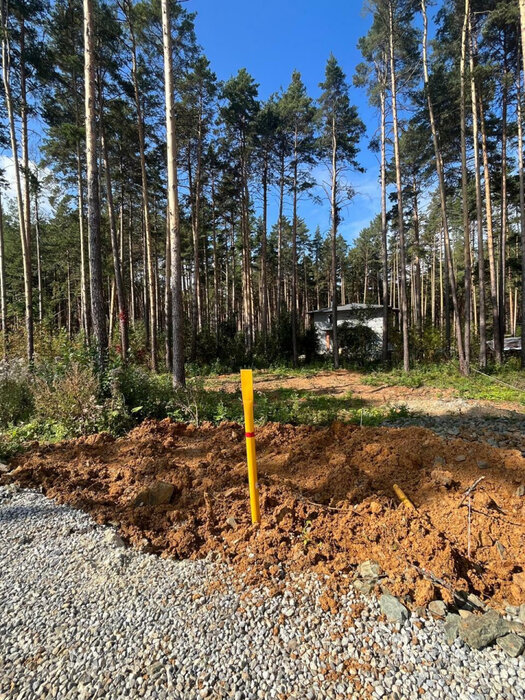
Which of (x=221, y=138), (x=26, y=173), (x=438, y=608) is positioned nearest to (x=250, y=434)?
(x=438, y=608)

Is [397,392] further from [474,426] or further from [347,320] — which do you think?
[347,320]

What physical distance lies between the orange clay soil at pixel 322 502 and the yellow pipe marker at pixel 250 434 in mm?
176

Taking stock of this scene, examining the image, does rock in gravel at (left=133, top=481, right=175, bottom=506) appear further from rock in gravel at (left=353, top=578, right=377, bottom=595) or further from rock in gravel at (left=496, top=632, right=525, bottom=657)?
rock in gravel at (left=496, top=632, right=525, bottom=657)

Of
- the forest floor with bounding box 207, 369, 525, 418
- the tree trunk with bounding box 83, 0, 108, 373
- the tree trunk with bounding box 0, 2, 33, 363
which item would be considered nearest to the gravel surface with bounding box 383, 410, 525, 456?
the forest floor with bounding box 207, 369, 525, 418

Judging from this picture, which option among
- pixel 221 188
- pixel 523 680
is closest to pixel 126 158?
pixel 221 188

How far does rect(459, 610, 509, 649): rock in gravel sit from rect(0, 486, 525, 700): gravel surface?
49 mm

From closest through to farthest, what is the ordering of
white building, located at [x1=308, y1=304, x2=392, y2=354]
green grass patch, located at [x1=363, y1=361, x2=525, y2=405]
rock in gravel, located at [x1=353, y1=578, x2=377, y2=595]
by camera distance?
rock in gravel, located at [x1=353, y1=578, x2=377, y2=595], green grass patch, located at [x1=363, y1=361, x2=525, y2=405], white building, located at [x1=308, y1=304, x2=392, y2=354]

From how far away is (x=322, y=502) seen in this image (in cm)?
309

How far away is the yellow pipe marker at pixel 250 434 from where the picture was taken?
259cm

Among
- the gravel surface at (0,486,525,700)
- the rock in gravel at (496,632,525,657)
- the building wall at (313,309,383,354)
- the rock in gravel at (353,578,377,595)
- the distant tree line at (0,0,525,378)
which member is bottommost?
the gravel surface at (0,486,525,700)

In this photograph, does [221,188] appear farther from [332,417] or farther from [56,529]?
[56,529]

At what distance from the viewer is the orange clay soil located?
2.31m

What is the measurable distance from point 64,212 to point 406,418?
27.4 metres

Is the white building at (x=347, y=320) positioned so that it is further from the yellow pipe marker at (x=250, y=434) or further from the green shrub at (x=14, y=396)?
the yellow pipe marker at (x=250, y=434)
